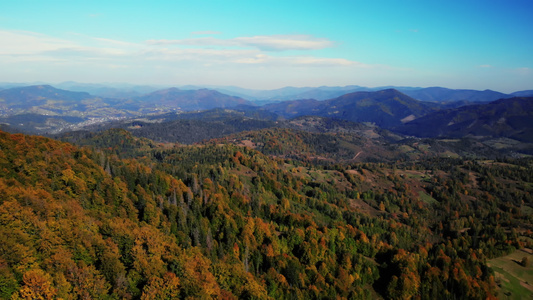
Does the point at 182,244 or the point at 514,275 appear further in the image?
the point at 514,275

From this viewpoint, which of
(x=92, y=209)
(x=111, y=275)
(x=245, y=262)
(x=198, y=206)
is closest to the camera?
(x=111, y=275)

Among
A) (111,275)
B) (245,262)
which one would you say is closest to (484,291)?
(245,262)

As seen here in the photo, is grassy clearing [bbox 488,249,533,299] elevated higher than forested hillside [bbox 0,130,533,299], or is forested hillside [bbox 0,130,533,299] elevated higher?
forested hillside [bbox 0,130,533,299]

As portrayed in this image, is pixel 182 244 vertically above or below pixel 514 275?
above

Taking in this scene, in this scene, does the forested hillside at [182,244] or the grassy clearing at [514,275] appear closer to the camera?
the forested hillside at [182,244]

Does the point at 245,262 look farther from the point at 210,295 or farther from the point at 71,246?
the point at 71,246

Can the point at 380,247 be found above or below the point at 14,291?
below

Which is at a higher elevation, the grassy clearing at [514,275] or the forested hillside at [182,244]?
the forested hillside at [182,244]

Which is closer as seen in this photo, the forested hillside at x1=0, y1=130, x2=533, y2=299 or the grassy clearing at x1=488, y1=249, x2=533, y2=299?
the forested hillside at x1=0, y1=130, x2=533, y2=299
